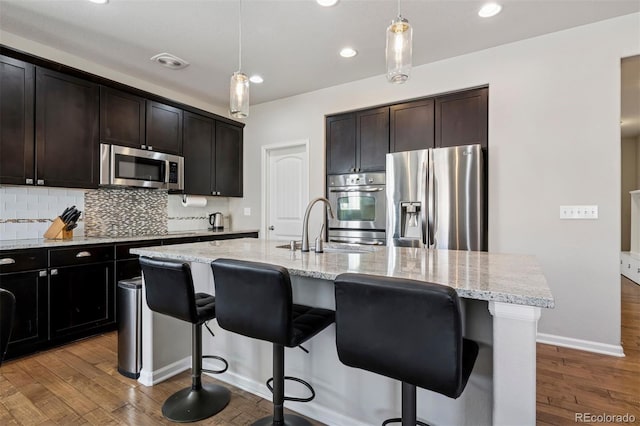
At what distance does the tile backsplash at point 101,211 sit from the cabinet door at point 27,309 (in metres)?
0.66

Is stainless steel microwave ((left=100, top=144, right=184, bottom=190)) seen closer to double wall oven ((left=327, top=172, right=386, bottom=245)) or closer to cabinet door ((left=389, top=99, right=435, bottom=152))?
double wall oven ((left=327, top=172, right=386, bottom=245))

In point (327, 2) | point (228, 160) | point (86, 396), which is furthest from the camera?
point (228, 160)

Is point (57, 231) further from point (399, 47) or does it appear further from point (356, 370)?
point (399, 47)

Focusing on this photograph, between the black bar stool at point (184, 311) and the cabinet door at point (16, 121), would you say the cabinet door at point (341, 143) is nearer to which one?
the black bar stool at point (184, 311)

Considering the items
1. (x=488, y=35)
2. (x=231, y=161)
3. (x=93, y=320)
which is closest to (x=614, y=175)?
(x=488, y=35)

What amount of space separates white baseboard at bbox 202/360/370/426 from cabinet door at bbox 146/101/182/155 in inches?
102

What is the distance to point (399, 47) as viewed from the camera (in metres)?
1.62

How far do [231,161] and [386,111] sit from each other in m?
2.36

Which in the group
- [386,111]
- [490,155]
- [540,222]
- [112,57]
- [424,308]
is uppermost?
[112,57]

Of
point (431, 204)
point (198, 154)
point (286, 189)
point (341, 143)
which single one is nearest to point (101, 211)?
point (198, 154)

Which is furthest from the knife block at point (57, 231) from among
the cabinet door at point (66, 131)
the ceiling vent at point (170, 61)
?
the ceiling vent at point (170, 61)

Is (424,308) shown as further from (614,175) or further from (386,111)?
(386,111)

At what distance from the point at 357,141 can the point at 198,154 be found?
6.88ft

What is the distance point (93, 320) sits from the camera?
2.90 meters
